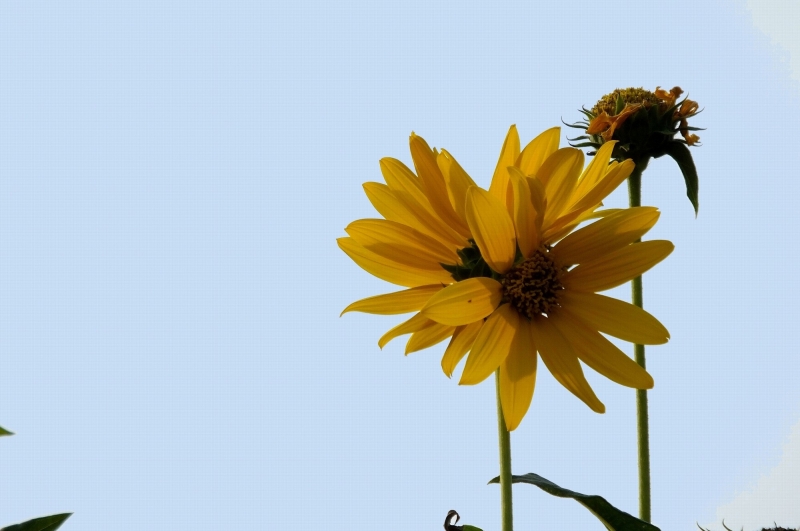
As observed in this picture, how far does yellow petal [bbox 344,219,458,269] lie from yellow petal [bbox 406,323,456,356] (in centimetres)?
9

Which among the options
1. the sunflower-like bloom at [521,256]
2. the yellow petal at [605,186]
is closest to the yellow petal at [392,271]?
the sunflower-like bloom at [521,256]

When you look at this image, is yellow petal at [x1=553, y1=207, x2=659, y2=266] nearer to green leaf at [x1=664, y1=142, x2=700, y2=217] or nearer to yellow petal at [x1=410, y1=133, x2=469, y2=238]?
yellow petal at [x1=410, y1=133, x2=469, y2=238]

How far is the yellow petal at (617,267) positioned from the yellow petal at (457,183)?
191mm

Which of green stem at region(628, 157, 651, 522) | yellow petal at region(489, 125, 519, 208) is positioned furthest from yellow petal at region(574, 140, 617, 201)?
green stem at region(628, 157, 651, 522)

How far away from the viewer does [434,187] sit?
55.5 inches

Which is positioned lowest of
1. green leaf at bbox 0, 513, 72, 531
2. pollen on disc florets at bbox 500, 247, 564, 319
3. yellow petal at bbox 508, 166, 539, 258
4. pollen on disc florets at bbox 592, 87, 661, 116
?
green leaf at bbox 0, 513, 72, 531

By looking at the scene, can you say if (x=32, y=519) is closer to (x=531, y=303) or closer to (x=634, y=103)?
(x=531, y=303)

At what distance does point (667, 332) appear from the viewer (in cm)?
136

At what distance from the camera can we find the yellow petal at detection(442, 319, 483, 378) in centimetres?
131

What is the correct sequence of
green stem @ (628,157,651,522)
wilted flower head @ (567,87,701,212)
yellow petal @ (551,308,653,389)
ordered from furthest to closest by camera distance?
wilted flower head @ (567,87,701,212), green stem @ (628,157,651,522), yellow petal @ (551,308,653,389)

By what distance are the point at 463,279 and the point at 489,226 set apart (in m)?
0.10

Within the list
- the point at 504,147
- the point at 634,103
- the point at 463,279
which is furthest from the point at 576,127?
the point at 463,279

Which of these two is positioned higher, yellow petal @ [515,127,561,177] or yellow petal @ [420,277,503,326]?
yellow petal @ [515,127,561,177]

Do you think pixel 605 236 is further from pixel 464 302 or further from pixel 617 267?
pixel 464 302
